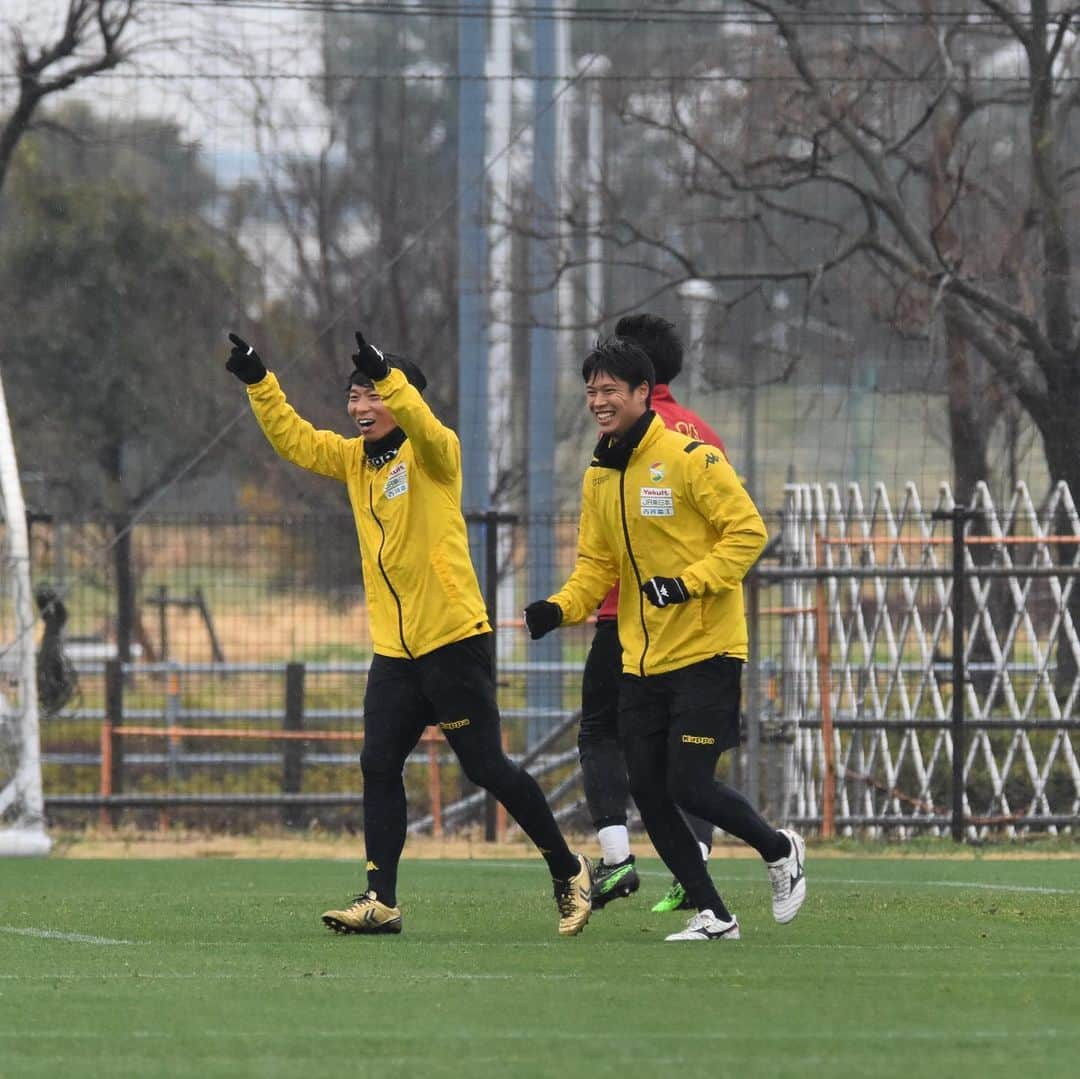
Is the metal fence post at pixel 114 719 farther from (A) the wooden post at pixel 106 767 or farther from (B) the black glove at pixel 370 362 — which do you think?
(B) the black glove at pixel 370 362

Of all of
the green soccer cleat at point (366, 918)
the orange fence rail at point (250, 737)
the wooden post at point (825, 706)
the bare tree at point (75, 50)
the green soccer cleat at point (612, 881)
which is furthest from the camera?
the bare tree at point (75, 50)

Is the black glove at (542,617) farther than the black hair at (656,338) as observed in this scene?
No

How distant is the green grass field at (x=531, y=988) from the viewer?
450 centimetres

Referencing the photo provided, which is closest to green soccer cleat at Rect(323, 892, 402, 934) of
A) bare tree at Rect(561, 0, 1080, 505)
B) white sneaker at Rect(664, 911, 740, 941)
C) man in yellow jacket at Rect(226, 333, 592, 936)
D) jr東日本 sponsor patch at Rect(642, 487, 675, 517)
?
man in yellow jacket at Rect(226, 333, 592, 936)

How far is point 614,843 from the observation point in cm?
797

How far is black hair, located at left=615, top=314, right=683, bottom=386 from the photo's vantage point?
8.09m

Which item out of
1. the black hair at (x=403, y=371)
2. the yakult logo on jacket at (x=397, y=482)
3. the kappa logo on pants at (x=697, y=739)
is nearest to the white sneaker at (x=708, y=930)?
the kappa logo on pants at (x=697, y=739)

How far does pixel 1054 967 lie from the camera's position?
236 inches

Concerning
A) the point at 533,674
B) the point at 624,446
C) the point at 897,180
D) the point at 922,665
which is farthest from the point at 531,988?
the point at 897,180

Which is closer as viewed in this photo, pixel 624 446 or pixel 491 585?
pixel 624 446

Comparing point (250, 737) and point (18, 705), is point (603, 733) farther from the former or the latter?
point (250, 737)

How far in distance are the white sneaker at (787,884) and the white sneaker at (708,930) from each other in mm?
178

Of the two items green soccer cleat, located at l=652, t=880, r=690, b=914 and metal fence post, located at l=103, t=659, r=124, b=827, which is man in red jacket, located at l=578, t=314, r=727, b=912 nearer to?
green soccer cleat, located at l=652, t=880, r=690, b=914

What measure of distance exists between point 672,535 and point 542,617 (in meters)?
0.45
